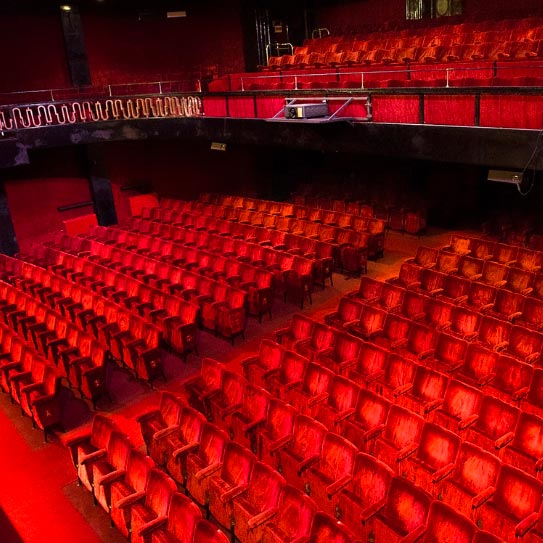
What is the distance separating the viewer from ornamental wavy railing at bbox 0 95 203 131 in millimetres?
6230

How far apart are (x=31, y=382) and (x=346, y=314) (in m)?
1.93

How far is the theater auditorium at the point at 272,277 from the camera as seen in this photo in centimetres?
238

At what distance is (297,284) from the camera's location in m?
→ 4.51

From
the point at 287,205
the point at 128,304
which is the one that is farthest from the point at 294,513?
the point at 287,205

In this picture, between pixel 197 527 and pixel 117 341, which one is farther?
pixel 117 341

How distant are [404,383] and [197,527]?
1382 mm

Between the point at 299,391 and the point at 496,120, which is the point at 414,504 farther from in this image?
the point at 496,120

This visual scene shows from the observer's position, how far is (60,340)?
376 centimetres

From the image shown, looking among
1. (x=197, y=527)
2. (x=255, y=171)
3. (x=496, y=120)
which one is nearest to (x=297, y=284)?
(x=496, y=120)

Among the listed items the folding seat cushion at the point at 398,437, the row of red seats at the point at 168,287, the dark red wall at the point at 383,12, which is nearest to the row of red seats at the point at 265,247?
the row of red seats at the point at 168,287

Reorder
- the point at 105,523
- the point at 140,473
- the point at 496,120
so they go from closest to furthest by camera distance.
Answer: the point at 140,473, the point at 105,523, the point at 496,120

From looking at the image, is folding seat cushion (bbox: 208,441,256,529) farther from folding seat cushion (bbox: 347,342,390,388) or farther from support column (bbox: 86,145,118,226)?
support column (bbox: 86,145,118,226)

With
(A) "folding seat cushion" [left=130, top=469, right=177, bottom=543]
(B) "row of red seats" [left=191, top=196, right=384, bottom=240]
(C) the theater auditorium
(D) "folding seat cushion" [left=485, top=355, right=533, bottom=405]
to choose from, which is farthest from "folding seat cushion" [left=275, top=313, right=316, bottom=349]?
(B) "row of red seats" [left=191, top=196, right=384, bottom=240]

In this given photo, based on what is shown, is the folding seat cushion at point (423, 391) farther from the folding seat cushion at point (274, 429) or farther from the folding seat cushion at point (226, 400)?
the folding seat cushion at point (226, 400)
